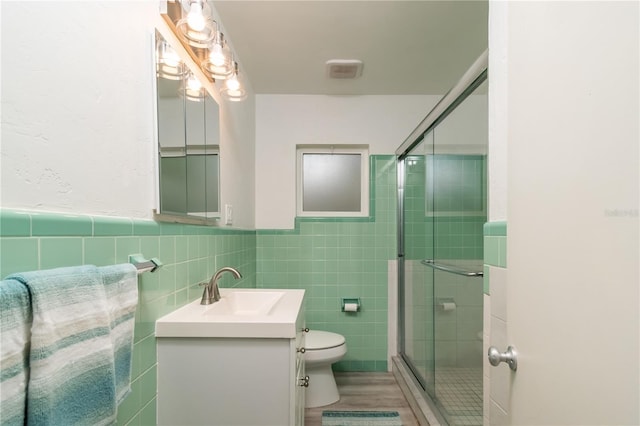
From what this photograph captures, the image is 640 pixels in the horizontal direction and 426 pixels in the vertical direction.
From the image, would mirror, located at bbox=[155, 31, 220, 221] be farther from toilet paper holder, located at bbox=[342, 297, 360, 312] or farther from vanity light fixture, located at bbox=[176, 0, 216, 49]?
toilet paper holder, located at bbox=[342, 297, 360, 312]

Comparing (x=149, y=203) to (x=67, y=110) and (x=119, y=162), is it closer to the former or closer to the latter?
(x=119, y=162)

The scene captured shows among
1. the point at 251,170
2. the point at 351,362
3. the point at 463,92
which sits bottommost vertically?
the point at 351,362

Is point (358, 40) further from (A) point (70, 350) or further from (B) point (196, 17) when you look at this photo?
(A) point (70, 350)

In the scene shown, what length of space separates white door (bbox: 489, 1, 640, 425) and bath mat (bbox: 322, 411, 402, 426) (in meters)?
1.39

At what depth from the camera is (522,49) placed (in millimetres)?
693

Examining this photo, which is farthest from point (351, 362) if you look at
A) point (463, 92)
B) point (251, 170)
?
point (463, 92)

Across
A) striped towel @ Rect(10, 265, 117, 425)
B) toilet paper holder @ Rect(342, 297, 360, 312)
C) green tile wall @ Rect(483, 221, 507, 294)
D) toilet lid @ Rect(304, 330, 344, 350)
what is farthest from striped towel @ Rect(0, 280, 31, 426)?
toilet paper holder @ Rect(342, 297, 360, 312)

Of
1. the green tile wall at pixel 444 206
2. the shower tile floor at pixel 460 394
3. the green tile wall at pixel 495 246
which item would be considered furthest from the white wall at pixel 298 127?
the green tile wall at pixel 495 246

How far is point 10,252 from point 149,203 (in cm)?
47

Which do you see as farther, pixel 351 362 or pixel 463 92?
pixel 351 362

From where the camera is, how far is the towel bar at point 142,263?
854 mm

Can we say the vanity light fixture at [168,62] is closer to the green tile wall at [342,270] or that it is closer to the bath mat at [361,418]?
the green tile wall at [342,270]

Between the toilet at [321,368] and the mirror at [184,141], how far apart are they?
111 centimetres

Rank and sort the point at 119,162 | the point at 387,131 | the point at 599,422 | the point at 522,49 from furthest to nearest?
the point at 387,131, the point at 119,162, the point at 522,49, the point at 599,422
